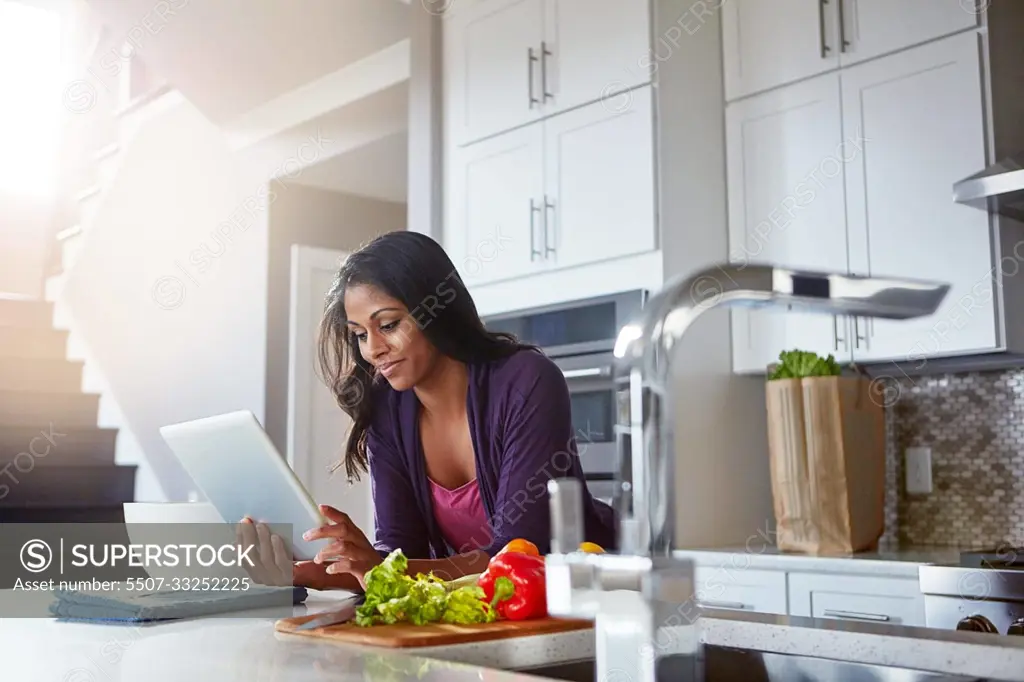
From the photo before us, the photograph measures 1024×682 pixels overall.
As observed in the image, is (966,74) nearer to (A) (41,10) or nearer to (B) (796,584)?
(B) (796,584)

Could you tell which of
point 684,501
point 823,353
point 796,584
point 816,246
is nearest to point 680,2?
point 816,246

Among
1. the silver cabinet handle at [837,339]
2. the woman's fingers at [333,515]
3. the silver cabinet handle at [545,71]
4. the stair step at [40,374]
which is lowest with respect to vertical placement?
the woman's fingers at [333,515]

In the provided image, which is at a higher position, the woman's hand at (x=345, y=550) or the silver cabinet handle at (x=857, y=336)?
the silver cabinet handle at (x=857, y=336)

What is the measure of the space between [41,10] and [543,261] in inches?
149

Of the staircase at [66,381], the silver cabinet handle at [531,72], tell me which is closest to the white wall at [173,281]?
the staircase at [66,381]

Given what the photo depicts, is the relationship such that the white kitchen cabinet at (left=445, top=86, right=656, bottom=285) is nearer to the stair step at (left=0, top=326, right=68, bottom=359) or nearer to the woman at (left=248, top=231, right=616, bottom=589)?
the woman at (left=248, top=231, right=616, bottom=589)

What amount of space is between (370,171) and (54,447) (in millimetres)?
1758

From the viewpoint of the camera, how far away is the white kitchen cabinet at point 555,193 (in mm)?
3082

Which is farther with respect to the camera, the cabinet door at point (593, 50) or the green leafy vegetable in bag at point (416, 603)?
the cabinet door at point (593, 50)

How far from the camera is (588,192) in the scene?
10.5 feet

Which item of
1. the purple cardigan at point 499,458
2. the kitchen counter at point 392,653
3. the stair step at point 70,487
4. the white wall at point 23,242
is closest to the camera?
the kitchen counter at point 392,653

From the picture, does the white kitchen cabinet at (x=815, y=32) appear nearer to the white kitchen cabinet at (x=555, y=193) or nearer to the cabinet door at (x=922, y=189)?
the cabinet door at (x=922, y=189)

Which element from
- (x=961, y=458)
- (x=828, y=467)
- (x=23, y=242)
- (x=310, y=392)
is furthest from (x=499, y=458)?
(x=23, y=242)

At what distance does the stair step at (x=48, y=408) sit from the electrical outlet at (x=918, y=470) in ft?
11.1
